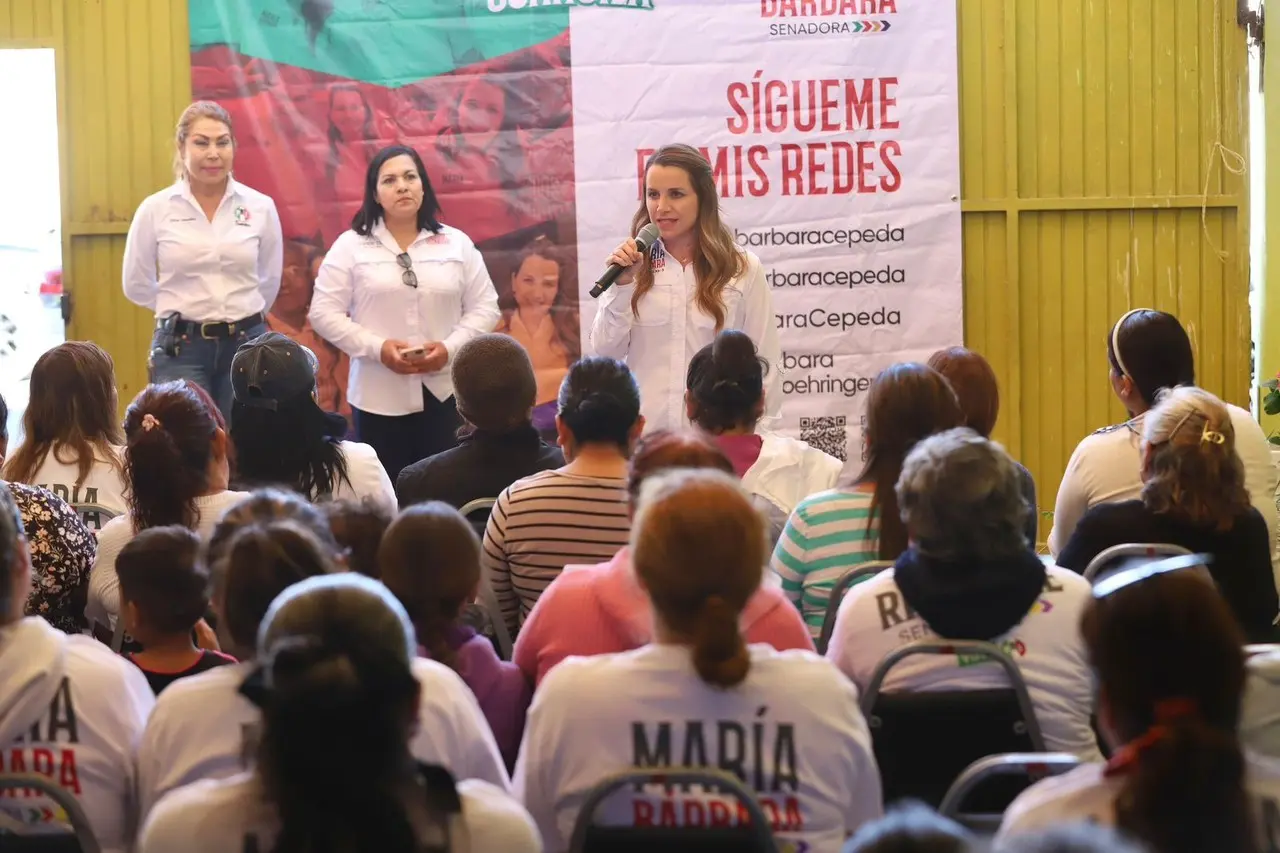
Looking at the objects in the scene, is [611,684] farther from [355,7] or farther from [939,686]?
[355,7]

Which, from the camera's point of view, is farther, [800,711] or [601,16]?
[601,16]

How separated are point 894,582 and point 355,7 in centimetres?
471

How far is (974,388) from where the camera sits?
12.3ft

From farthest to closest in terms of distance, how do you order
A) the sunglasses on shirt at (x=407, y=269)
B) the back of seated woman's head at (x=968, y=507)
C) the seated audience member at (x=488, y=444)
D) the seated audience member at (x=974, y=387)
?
the sunglasses on shirt at (x=407, y=269), the seated audience member at (x=974, y=387), the seated audience member at (x=488, y=444), the back of seated woman's head at (x=968, y=507)

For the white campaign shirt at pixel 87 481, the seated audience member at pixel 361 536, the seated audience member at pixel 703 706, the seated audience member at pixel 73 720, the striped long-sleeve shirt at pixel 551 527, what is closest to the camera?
the seated audience member at pixel 703 706

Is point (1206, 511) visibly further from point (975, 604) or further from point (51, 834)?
point (51, 834)

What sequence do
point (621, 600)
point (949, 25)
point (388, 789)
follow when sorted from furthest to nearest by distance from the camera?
point (949, 25) → point (621, 600) → point (388, 789)

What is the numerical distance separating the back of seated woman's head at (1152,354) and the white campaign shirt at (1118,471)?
171mm

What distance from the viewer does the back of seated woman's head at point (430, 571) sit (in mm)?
2307

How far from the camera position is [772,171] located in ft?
20.7

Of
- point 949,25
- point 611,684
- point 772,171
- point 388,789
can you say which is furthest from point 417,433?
point 388,789

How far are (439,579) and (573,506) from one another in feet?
2.48

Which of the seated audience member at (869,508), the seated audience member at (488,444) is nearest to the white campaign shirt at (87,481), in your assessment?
the seated audience member at (488,444)

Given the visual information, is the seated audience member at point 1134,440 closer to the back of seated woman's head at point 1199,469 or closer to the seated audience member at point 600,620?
the back of seated woman's head at point 1199,469
